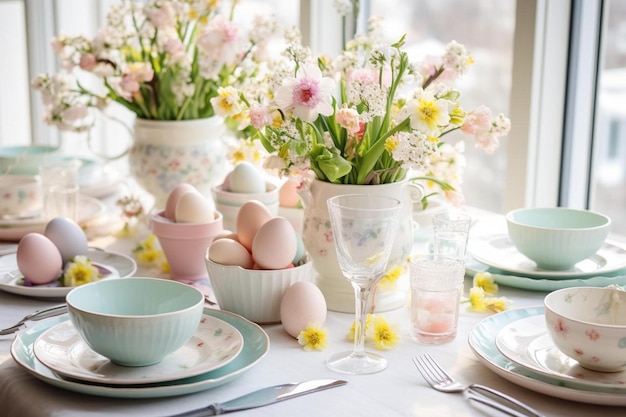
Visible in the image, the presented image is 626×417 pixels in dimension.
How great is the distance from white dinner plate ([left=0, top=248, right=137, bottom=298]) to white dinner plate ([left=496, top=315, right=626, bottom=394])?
0.63 m

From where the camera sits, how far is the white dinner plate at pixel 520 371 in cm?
91

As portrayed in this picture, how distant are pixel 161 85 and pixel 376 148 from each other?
0.70 metres

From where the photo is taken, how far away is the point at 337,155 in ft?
4.00

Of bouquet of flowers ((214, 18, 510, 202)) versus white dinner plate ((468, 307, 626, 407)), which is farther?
bouquet of flowers ((214, 18, 510, 202))

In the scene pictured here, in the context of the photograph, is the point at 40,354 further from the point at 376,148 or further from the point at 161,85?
the point at 161,85

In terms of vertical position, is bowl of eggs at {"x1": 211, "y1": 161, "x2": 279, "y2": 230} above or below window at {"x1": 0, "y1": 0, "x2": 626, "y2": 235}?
below

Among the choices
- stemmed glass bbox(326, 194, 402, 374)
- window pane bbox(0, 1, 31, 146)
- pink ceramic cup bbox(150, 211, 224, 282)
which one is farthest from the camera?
window pane bbox(0, 1, 31, 146)

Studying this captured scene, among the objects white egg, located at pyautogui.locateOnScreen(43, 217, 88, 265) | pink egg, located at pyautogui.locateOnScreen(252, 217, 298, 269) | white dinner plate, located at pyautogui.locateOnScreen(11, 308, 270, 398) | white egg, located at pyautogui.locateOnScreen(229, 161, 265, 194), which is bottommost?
white dinner plate, located at pyautogui.locateOnScreen(11, 308, 270, 398)

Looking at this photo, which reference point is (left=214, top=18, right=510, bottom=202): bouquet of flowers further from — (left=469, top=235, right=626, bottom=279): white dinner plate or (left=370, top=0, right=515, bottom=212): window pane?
(left=370, top=0, right=515, bottom=212): window pane

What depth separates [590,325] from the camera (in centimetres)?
93

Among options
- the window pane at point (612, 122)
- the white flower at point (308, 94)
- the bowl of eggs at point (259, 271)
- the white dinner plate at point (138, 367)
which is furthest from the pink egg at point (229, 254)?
the window pane at point (612, 122)

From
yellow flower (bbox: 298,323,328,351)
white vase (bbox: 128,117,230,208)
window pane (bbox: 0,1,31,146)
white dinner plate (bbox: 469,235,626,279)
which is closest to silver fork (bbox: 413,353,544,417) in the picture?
yellow flower (bbox: 298,323,328,351)

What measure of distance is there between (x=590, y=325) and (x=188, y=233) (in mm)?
682

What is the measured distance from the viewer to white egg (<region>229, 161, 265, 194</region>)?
156 cm
